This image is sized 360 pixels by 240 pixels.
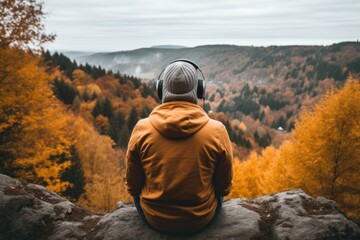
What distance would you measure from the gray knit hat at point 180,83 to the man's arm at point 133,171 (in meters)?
0.86

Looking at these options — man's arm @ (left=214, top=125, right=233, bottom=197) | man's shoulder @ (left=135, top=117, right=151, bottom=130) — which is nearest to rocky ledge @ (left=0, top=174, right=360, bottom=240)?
man's arm @ (left=214, top=125, right=233, bottom=197)

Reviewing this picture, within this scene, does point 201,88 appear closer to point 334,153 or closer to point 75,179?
point 334,153

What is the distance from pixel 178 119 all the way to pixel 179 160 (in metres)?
0.59

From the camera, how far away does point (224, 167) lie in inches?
154

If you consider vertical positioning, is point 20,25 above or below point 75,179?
above

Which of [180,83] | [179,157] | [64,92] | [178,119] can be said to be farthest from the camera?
[64,92]

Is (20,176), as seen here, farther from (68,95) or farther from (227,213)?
(68,95)

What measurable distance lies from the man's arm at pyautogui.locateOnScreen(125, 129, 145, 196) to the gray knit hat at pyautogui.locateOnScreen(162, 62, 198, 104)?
86cm

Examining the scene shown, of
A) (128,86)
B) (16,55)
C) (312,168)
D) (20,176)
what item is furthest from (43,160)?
(128,86)

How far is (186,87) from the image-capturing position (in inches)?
149

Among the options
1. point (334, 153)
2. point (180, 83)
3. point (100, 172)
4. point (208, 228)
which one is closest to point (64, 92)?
point (100, 172)

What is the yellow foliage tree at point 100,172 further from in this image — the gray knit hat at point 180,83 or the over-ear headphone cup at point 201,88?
the gray knit hat at point 180,83

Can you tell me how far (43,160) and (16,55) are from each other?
5.02 meters

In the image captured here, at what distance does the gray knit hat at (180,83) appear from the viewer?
3.74 m
